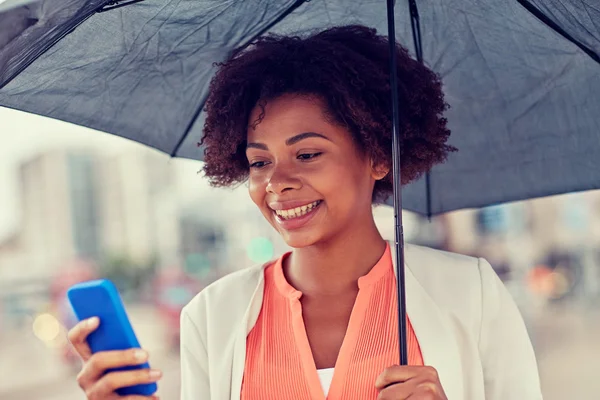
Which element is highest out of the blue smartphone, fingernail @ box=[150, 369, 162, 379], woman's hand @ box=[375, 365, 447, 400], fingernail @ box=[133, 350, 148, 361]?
the blue smartphone

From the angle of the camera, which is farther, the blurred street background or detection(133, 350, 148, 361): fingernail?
the blurred street background

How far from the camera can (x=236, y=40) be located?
242 centimetres

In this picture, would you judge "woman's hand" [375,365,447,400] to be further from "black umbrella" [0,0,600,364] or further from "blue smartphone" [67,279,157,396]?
"blue smartphone" [67,279,157,396]

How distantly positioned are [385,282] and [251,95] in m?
0.62

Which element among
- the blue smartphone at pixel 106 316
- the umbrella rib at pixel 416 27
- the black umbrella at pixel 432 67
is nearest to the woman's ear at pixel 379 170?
the black umbrella at pixel 432 67

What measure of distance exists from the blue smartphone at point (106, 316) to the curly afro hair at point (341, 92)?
32.8 inches

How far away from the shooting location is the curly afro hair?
223 centimetres

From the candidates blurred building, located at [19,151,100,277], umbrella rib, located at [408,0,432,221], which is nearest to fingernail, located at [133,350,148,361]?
umbrella rib, located at [408,0,432,221]

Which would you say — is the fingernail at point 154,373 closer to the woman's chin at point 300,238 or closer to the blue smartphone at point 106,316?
the blue smartphone at point 106,316

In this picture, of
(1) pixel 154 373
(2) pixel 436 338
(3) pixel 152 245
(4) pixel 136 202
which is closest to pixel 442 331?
(2) pixel 436 338

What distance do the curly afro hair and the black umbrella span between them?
0.10m

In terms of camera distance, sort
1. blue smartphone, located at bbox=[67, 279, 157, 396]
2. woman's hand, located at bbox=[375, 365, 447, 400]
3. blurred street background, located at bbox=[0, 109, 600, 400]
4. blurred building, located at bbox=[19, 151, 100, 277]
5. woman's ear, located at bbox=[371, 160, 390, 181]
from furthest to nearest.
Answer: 1. blurred building, located at bbox=[19, 151, 100, 277]
2. blurred street background, located at bbox=[0, 109, 600, 400]
3. woman's ear, located at bbox=[371, 160, 390, 181]
4. woman's hand, located at bbox=[375, 365, 447, 400]
5. blue smartphone, located at bbox=[67, 279, 157, 396]

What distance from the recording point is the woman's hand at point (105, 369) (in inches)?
63.2

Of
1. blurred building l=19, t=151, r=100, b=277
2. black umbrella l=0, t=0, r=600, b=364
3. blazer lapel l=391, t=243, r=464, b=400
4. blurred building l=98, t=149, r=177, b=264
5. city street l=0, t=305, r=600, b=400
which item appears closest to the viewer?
blazer lapel l=391, t=243, r=464, b=400
